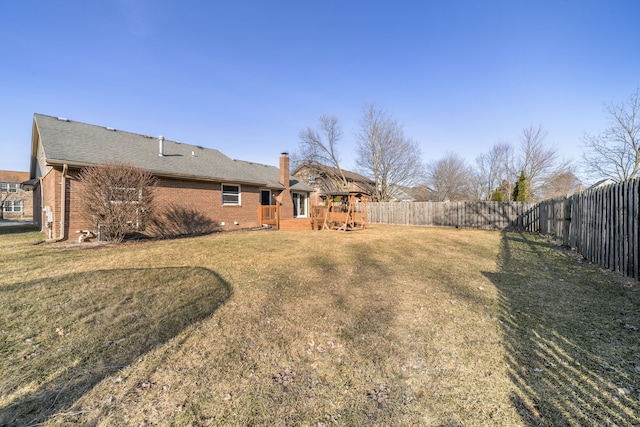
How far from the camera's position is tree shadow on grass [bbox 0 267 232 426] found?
87.4 inches

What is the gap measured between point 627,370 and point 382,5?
45.5 feet

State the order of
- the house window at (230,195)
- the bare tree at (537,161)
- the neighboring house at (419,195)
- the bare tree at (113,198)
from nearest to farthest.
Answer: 1. the bare tree at (113,198)
2. the house window at (230,195)
3. the bare tree at (537,161)
4. the neighboring house at (419,195)

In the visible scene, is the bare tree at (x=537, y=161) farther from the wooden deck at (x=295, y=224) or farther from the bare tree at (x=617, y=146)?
the wooden deck at (x=295, y=224)

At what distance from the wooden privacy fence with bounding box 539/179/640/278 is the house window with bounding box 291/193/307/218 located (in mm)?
15446

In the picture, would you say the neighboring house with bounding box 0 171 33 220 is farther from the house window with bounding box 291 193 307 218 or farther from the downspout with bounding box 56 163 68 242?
the house window with bounding box 291 193 307 218

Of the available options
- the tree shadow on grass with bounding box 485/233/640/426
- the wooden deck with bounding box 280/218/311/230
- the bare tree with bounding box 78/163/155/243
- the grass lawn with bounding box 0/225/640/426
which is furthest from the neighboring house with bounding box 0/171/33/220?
the tree shadow on grass with bounding box 485/233/640/426

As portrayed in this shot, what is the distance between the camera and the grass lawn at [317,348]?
2035 mm

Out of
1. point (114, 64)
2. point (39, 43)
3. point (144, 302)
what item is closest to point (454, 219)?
point (144, 302)

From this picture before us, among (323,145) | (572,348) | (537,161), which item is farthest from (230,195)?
(537,161)

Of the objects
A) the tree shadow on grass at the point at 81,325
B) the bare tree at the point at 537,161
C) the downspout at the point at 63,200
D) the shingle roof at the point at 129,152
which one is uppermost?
the bare tree at the point at 537,161

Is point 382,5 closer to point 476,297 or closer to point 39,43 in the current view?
point 476,297

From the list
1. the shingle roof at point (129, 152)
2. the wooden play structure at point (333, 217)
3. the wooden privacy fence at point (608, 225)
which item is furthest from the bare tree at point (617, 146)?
the shingle roof at point (129, 152)

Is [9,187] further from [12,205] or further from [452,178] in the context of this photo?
[452,178]

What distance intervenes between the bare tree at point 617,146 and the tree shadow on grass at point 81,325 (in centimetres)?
2690
